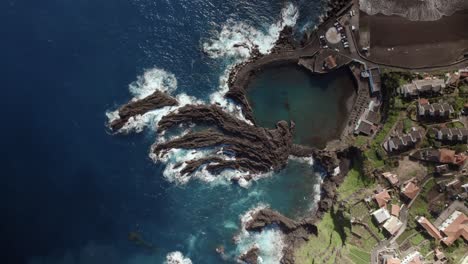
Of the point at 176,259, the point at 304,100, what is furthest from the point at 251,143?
the point at 176,259

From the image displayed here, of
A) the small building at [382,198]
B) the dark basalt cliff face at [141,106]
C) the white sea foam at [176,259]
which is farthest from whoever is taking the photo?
the white sea foam at [176,259]

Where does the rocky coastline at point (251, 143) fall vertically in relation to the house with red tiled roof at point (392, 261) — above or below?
above

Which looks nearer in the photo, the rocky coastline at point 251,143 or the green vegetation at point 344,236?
the green vegetation at point 344,236

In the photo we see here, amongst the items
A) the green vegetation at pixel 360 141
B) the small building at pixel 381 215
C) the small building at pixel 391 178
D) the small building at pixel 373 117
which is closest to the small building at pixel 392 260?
the small building at pixel 381 215

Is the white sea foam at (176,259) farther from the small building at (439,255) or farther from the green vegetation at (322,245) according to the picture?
the small building at (439,255)

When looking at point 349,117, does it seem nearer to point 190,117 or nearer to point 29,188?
point 190,117

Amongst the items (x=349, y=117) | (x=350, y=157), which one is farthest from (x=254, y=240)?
(x=349, y=117)

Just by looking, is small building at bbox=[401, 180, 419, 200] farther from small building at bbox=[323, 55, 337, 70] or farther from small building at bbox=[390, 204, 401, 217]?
small building at bbox=[323, 55, 337, 70]
